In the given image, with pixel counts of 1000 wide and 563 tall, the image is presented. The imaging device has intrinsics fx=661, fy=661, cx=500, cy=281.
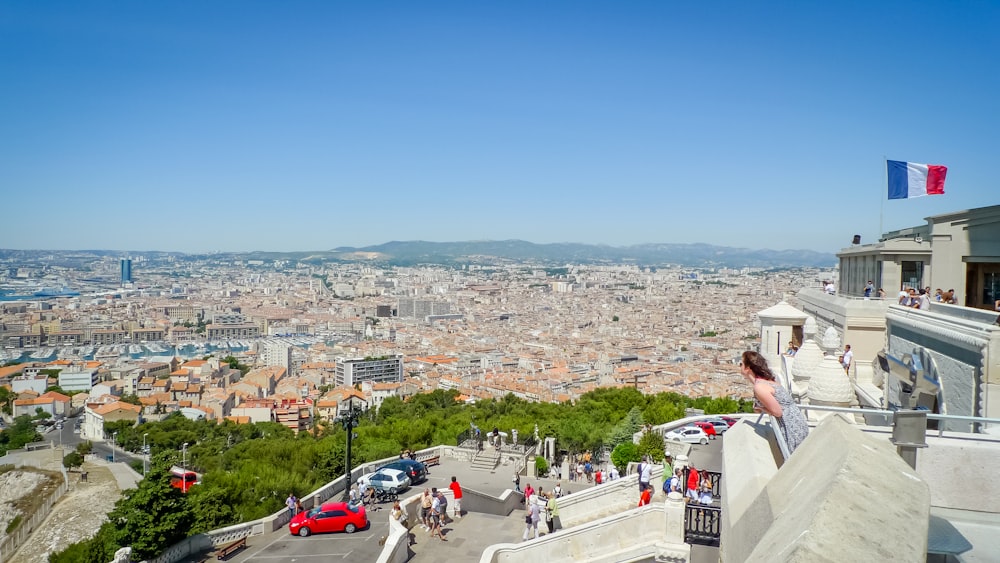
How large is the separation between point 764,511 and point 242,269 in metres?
202

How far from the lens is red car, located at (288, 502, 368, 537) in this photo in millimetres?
9125

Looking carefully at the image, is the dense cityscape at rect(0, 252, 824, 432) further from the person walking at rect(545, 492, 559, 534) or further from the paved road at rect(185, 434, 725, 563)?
the person walking at rect(545, 492, 559, 534)

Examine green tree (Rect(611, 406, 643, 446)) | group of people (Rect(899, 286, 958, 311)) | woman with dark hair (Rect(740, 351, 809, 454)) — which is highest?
group of people (Rect(899, 286, 958, 311))

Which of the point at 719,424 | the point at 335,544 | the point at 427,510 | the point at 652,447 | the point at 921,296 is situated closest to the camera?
the point at 921,296

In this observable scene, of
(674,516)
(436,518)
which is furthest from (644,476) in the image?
(436,518)

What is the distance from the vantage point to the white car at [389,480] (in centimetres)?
1088

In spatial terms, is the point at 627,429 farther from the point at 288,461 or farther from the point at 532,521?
the point at 288,461

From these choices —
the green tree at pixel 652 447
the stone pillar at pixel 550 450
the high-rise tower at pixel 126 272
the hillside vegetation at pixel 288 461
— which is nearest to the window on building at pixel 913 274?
the green tree at pixel 652 447

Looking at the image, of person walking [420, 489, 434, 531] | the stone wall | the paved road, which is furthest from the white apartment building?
the stone wall

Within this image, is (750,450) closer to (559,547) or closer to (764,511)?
(764,511)

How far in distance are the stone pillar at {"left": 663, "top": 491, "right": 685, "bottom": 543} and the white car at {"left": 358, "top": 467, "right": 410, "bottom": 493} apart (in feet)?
19.2

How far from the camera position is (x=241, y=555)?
8914 millimetres

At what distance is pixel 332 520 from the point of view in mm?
9172

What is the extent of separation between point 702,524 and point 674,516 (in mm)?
624
